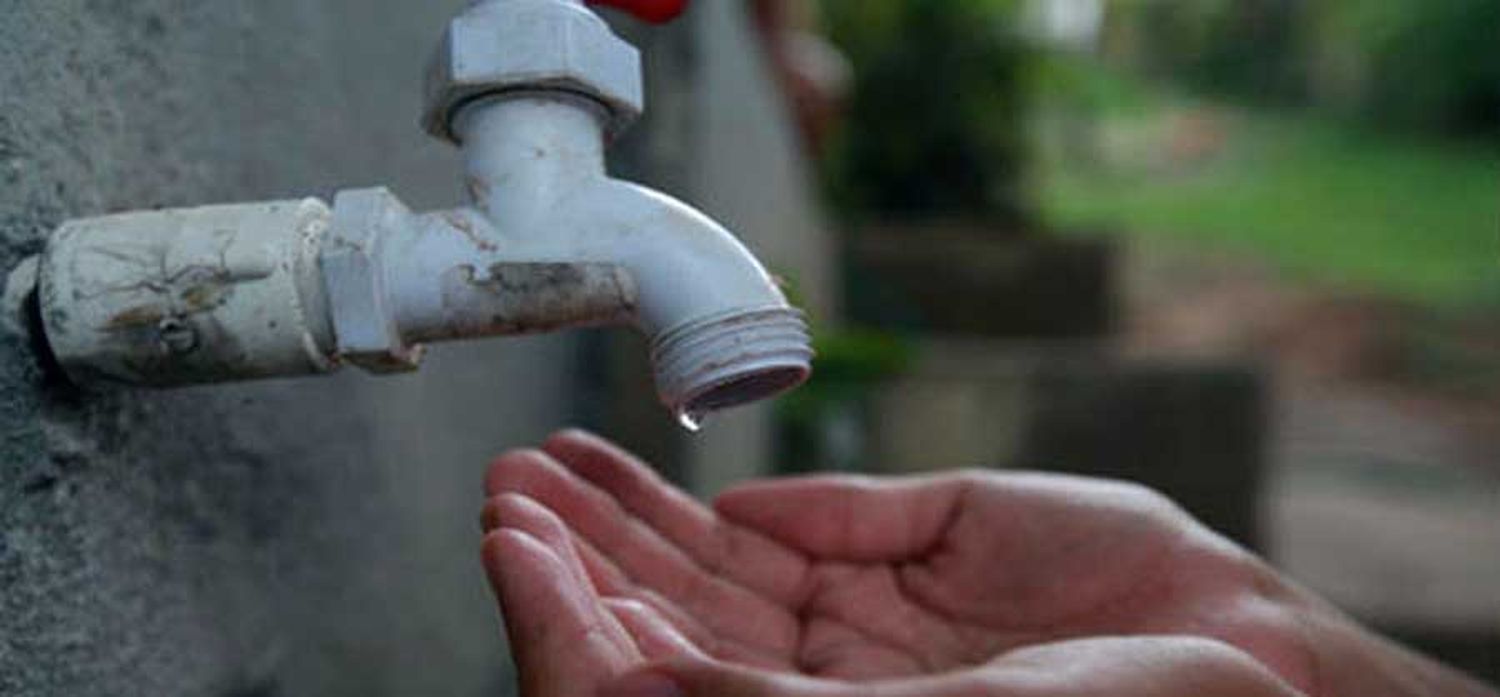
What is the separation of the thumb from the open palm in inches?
6.7

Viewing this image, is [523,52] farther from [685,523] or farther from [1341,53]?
[1341,53]

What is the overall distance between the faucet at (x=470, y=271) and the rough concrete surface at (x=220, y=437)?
0.05 meters

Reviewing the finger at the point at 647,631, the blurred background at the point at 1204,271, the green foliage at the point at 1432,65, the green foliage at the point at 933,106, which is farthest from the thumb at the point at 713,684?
the green foliage at the point at 1432,65

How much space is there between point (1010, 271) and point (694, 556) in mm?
4900

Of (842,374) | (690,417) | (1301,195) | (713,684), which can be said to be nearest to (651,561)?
(690,417)

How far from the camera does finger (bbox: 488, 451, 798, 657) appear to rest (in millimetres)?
874

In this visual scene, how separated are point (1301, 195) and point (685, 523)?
12893 millimetres

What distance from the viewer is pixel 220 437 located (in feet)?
2.66

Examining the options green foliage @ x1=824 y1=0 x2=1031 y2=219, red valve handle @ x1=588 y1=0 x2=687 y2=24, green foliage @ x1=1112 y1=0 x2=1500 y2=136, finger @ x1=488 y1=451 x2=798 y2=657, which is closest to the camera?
red valve handle @ x1=588 y1=0 x2=687 y2=24

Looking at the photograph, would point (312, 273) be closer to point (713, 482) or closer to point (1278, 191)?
point (713, 482)

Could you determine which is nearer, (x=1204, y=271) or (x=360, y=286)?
(x=360, y=286)

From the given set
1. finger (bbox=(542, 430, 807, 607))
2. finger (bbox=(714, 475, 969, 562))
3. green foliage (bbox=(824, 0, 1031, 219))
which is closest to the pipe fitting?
finger (bbox=(542, 430, 807, 607))

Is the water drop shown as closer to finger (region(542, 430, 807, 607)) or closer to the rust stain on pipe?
the rust stain on pipe

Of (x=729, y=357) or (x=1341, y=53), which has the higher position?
(x=729, y=357)
